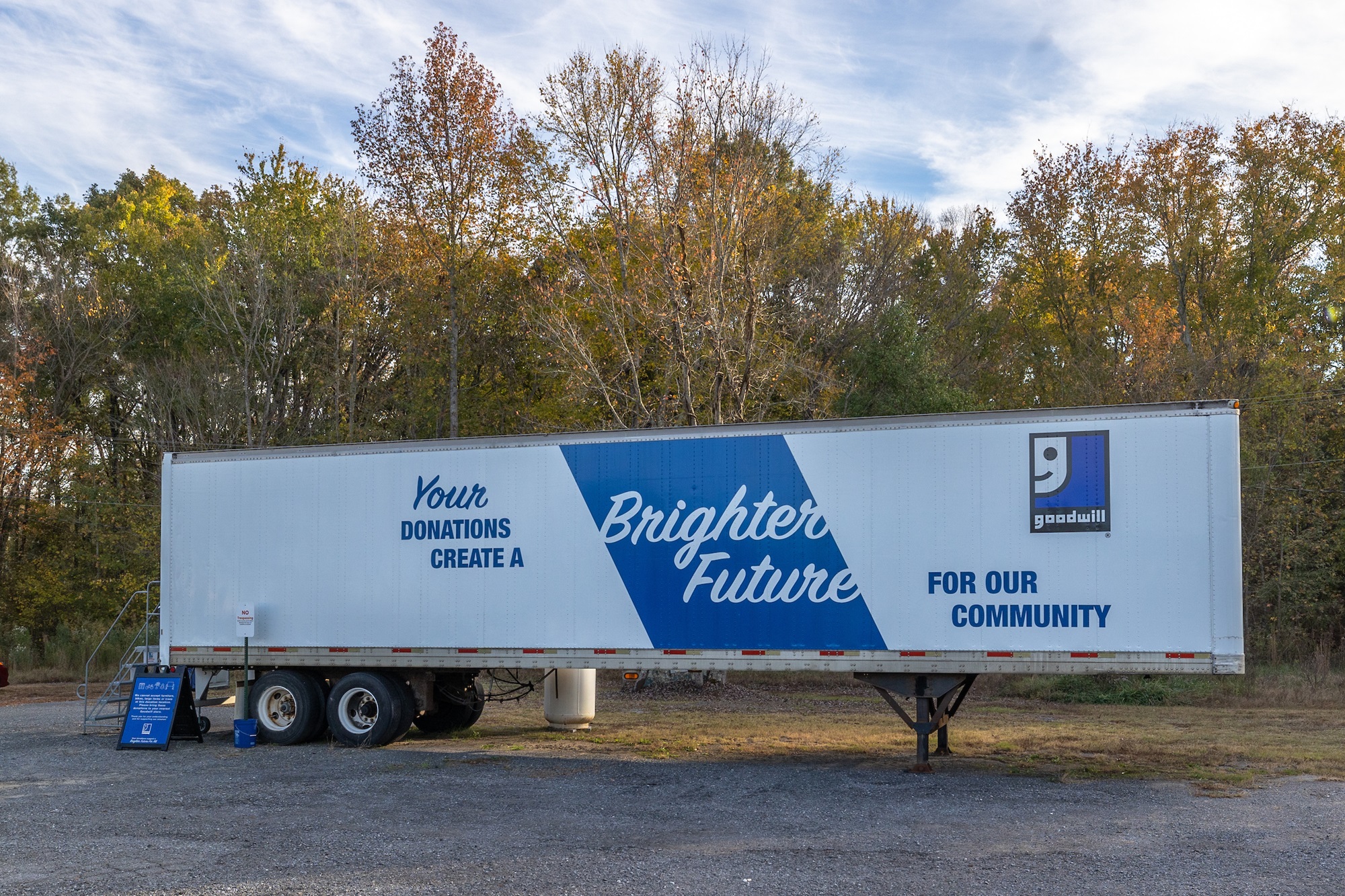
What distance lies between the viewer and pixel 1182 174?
36156 millimetres

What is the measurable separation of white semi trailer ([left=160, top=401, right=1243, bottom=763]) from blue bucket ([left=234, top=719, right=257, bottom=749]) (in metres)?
0.22

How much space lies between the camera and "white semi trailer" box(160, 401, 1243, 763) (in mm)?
12141

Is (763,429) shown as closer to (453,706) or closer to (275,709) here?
(453,706)

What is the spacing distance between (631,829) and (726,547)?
429cm

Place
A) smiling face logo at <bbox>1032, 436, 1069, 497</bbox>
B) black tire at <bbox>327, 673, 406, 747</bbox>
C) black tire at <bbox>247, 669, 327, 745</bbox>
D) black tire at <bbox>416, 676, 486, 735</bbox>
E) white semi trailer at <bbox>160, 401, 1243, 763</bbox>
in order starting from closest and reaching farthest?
white semi trailer at <bbox>160, 401, 1243, 763</bbox> → smiling face logo at <bbox>1032, 436, 1069, 497</bbox> → black tire at <bbox>327, 673, 406, 747</bbox> → black tire at <bbox>247, 669, 327, 745</bbox> → black tire at <bbox>416, 676, 486, 735</bbox>

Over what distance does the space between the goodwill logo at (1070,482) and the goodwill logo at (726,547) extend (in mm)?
2246

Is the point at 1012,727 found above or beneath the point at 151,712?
beneath

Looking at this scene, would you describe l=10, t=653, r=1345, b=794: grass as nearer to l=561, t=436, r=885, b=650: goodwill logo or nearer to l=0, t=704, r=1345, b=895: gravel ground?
l=0, t=704, r=1345, b=895: gravel ground

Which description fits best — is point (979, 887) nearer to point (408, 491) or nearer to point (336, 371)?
point (408, 491)

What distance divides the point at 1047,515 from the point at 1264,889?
522 centimetres

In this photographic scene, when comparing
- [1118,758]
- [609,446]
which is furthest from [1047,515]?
[609,446]

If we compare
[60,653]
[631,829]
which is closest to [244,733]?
[631,829]

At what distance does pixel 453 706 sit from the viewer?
1703 centimetres

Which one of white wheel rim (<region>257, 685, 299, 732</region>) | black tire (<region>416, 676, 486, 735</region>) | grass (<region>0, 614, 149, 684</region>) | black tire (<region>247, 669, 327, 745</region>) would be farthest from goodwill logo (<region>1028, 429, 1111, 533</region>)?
grass (<region>0, 614, 149, 684</region>)
